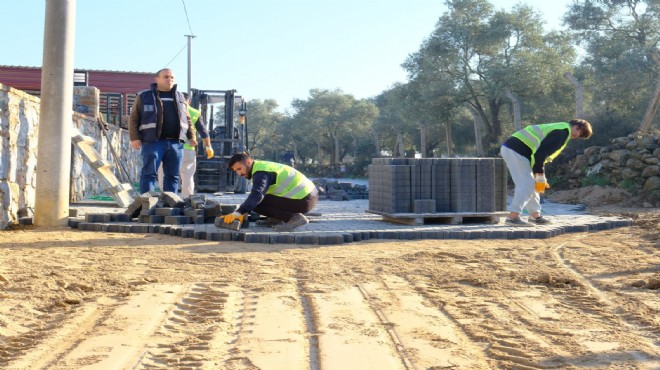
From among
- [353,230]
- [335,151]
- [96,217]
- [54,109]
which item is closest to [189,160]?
[96,217]

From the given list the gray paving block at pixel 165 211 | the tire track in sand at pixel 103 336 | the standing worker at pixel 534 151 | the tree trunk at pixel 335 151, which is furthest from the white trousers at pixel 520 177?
the tree trunk at pixel 335 151

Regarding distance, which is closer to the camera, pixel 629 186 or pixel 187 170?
pixel 187 170

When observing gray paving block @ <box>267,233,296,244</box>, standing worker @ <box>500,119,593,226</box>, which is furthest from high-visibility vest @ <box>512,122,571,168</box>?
gray paving block @ <box>267,233,296,244</box>

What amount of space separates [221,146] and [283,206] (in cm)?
1076

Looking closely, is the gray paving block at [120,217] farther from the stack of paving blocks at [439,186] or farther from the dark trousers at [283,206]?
the stack of paving blocks at [439,186]

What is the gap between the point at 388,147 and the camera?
194 feet

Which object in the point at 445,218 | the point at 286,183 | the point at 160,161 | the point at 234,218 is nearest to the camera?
the point at 234,218

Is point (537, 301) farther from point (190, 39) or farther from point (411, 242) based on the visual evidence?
point (190, 39)

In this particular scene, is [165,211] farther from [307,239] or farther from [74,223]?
[307,239]

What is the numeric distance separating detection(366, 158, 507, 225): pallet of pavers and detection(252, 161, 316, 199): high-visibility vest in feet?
5.71

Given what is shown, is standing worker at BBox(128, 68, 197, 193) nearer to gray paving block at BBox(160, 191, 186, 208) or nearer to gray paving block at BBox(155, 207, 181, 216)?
gray paving block at BBox(160, 191, 186, 208)

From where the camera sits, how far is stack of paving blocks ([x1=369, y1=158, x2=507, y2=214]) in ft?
30.7

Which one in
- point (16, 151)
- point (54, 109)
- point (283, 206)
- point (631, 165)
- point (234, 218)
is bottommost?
point (234, 218)

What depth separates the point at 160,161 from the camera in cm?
896
